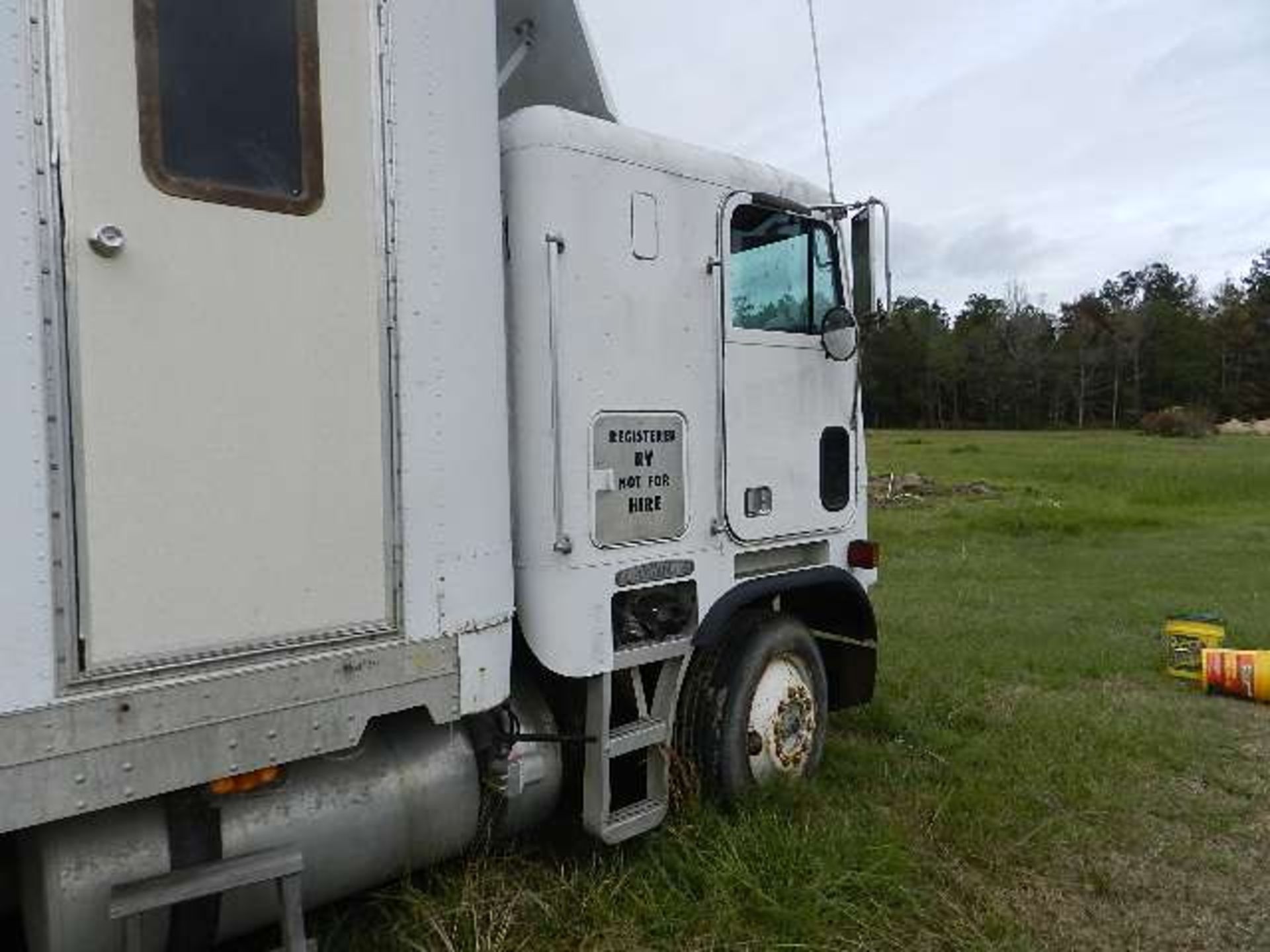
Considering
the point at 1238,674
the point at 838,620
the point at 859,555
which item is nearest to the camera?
the point at 859,555

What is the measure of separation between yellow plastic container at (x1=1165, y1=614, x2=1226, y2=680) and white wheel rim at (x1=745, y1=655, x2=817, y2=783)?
3.68 metres

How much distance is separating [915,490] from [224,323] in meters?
22.1

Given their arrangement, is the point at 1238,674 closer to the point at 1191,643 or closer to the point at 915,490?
the point at 1191,643

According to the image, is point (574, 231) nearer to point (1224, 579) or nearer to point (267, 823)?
point (267, 823)

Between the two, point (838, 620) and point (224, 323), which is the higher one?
point (224, 323)

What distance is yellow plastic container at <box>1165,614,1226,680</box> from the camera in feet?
23.0

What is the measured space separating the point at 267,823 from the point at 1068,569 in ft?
37.3

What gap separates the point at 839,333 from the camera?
438 cm

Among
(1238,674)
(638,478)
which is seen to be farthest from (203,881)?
(1238,674)

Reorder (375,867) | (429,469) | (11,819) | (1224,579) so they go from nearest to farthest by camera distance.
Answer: (11,819), (429,469), (375,867), (1224,579)

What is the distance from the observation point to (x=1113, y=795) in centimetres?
474

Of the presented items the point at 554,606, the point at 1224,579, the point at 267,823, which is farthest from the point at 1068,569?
the point at 267,823

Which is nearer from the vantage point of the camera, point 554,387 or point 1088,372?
point 554,387

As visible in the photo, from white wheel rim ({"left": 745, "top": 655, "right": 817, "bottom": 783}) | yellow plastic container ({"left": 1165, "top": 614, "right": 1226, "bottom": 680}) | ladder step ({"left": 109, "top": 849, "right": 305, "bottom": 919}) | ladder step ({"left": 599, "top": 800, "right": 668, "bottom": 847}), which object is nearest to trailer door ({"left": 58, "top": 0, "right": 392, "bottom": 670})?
ladder step ({"left": 109, "top": 849, "right": 305, "bottom": 919})
